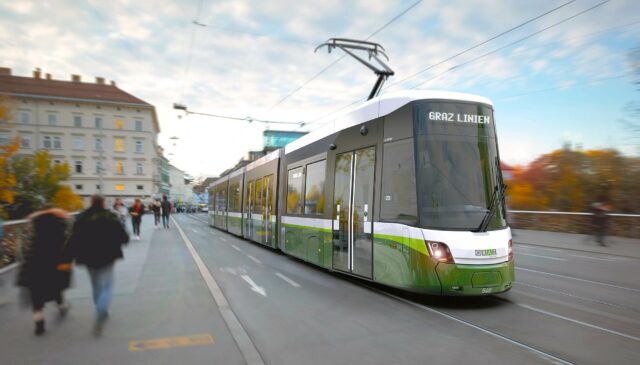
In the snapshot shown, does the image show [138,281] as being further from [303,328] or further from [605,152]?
[605,152]

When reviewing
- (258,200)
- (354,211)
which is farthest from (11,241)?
(354,211)

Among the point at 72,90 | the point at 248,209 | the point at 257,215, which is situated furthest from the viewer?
the point at 72,90

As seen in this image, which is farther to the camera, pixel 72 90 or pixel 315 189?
pixel 72 90

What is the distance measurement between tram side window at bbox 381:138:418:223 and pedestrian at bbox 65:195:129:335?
4.23 metres

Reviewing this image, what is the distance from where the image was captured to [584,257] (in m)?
14.4

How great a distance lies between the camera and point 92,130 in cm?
7625

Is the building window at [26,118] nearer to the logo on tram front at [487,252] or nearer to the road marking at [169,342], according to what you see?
the road marking at [169,342]

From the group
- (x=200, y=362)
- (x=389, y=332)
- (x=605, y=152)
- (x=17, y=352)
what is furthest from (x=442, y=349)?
(x=605, y=152)

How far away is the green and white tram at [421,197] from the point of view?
6914 mm

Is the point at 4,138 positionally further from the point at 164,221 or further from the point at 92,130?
the point at 92,130

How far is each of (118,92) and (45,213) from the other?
85531 millimetres

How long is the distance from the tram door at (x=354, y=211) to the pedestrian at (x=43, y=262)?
4832 mm

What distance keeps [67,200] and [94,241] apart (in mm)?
19486

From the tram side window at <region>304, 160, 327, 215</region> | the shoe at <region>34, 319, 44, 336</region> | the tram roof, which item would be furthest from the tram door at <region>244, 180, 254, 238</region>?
the shoe at <region>34, 319, 44, 336</region>
